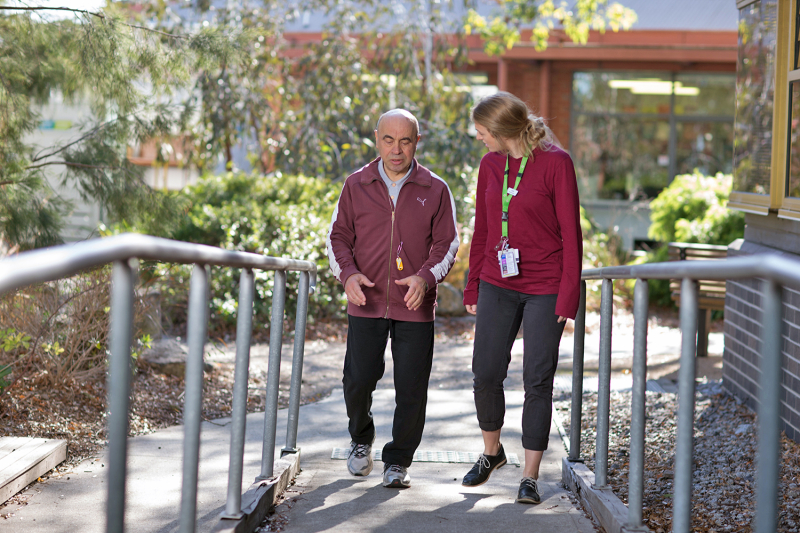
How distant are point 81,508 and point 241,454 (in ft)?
3.16

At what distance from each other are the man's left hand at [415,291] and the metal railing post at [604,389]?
706 mm

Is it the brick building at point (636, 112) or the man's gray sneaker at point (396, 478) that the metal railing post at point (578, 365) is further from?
the brick building at point (636, 112)

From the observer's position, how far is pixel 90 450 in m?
3.95

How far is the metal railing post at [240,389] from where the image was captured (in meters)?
2.57

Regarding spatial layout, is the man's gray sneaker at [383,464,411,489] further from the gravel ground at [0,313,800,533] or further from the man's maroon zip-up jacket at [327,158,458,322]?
the gravel ground at [0,313,800,533]

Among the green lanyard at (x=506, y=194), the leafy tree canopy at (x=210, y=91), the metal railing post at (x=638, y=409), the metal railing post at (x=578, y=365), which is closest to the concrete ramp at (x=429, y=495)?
the metal railing post at (x=578, y=365)

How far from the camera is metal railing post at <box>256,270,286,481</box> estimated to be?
A: 3.05 m

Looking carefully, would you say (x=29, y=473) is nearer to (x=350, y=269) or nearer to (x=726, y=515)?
(x=350, y=269)

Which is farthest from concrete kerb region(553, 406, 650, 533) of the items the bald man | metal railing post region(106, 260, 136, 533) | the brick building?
the brick building

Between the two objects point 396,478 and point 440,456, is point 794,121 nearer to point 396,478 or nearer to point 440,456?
point 440,456

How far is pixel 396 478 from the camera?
3426 millimetres

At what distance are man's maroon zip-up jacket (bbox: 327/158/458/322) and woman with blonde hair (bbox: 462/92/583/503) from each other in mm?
216

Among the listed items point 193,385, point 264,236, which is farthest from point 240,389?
point 264,236

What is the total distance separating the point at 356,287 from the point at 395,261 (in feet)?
0.68
